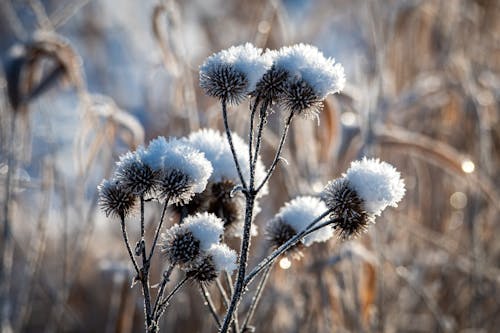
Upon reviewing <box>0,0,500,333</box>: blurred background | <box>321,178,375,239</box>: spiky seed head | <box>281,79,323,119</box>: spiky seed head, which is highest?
<box>0,0,500,333</box>: blurred background

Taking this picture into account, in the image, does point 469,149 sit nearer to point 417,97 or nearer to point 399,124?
point 399,124

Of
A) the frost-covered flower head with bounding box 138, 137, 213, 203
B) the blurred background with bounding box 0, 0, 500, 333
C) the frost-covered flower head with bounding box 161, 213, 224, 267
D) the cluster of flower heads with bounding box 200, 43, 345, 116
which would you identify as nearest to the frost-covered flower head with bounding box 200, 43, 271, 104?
the cluster of flower heads with bounding box 200, 43, 345, 116

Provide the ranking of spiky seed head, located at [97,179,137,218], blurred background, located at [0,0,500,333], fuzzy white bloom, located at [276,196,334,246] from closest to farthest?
spiky seed head, located at [97,179,137,218], fuzzy white bloom, located at [276,196,334,246], blurred background, located at [0,0,500,333]

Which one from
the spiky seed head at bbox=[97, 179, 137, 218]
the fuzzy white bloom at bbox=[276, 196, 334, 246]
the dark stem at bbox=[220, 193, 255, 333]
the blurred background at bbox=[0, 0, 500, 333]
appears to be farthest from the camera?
the blurred background at bbox=[0, 0, 500, 333]

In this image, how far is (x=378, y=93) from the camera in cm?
207

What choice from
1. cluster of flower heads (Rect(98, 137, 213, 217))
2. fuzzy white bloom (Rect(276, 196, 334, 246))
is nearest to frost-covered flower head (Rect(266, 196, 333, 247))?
fuzzy white bloom (Rect(276, 196, 334, 246))

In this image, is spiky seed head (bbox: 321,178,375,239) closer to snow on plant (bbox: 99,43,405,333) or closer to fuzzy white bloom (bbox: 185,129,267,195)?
snow on plant (bbox: 99,43,405,333)

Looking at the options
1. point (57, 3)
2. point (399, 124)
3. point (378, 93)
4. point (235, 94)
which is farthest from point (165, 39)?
point (57, 3)

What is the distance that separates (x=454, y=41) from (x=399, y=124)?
0.48 meters

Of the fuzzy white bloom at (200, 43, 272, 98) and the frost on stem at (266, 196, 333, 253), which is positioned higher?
the fuzzy white bloom at (200, 43, 272, 98)

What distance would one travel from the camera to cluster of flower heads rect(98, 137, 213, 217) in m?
0.91

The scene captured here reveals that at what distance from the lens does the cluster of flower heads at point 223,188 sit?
1115mm

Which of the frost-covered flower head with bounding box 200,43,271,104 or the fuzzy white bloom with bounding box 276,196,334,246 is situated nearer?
the frost-covered flower head with bounding box 200,43,271,104

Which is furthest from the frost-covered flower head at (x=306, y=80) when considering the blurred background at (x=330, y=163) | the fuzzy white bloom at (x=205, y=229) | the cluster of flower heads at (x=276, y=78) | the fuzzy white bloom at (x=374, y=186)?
→ the blurred background at (x=330, y=163)
